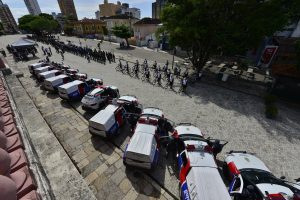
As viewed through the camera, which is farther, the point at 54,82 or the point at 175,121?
the point at 54,82

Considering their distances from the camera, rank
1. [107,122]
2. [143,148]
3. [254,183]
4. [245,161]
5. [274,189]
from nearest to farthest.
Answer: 1. [274,189]
2. [254,183]
3. [143,148]
4. [245,161]
5. [107,122]

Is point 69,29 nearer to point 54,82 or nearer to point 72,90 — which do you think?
point 54,82

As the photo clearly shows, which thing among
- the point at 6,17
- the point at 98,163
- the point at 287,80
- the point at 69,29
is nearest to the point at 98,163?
the point at 98,163

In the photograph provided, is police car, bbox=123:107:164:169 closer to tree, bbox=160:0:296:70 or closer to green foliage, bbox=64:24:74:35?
tree, bbox=160:0:296:70

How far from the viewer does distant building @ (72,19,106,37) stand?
67412 millimetres

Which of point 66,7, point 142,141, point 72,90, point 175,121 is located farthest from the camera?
point 66,7

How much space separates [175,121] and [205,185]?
230 inches

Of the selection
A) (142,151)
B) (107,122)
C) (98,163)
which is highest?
(142,151)

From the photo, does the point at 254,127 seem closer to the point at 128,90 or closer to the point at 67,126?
the point at 128,90

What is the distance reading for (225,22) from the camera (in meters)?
14.2

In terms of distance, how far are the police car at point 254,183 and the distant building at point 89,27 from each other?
72488 mm

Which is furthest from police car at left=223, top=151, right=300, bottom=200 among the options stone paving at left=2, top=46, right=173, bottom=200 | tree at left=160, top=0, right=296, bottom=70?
tree at left=160, top=0, right=296, bottom=70

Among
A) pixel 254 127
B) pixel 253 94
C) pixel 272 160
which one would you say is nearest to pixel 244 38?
pixel 253 94

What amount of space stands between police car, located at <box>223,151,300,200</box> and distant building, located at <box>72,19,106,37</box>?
7249 cm
